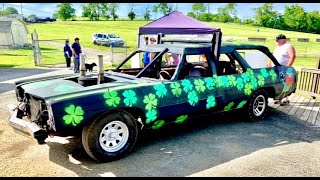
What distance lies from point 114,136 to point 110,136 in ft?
0.20

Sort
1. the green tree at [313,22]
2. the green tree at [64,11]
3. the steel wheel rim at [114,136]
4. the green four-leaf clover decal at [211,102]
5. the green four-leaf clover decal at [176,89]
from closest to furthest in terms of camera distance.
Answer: the steel wheel rim at [114,136] → the green four-leaf clover decal at [176,89] → the green four-leaf clover decal at [211,102] → the green tree at [313,22] → the green tree at [64,11]

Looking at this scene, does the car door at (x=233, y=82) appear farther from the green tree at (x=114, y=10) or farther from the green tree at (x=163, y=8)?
the green tree at (x=163, y=8)

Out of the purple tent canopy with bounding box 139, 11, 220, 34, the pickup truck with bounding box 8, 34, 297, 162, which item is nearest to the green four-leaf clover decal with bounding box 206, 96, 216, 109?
the pickup truck with bounding box 8, 34, 297, 162

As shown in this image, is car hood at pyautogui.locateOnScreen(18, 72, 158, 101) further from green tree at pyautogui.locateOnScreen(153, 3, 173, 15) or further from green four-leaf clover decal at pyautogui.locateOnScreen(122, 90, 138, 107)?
green tree at pyautogui.locateOnScreen(153, 3, 173, 15)

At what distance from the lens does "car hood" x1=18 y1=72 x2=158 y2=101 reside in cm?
392

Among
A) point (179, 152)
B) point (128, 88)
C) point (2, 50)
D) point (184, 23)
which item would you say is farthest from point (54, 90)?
point (2, 50)

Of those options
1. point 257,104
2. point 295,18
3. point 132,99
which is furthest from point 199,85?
point 295,18

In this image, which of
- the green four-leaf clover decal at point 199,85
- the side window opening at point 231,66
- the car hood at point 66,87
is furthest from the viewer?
the side window opening at point 231,66

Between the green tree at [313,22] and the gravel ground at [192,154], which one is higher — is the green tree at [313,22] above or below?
above

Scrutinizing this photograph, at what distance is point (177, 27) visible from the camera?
34.2 ft

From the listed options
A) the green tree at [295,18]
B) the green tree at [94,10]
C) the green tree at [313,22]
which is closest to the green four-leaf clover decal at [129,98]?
the green tree at [94,10]

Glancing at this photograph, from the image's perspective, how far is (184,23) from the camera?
1078 cm

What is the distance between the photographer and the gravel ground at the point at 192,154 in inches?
156

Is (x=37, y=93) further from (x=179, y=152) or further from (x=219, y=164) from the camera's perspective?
(x=219, y=164)
